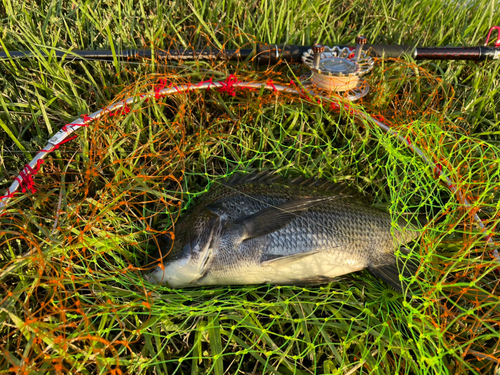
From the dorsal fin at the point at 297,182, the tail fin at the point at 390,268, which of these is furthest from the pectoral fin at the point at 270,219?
the tail fin at the point at 390,268

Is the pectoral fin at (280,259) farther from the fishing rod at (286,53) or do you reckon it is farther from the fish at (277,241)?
the fishing rod at (286,53)

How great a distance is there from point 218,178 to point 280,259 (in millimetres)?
1082

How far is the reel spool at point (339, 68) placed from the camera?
2.80 m

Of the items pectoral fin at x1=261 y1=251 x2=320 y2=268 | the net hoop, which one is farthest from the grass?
pectoral fin at x1=261 y1=251 x2=320 y2=268

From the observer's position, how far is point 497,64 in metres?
3.45

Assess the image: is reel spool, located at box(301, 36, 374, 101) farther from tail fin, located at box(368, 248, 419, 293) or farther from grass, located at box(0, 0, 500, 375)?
tail fin, located at box(368, 248, 419, 293)

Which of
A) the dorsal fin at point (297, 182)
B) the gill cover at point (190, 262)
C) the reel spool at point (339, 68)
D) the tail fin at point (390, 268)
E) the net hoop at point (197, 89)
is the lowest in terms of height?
the tail fin at point (390, 268)

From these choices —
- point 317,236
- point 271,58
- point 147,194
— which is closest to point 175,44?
point 271,58

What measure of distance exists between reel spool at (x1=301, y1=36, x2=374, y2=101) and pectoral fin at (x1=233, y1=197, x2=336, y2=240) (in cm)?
118

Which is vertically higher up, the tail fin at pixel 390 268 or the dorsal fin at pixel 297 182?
the dorsal fin at pixel 297 182

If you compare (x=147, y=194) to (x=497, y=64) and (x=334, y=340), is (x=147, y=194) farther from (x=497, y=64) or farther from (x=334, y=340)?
(x=497, y=64)

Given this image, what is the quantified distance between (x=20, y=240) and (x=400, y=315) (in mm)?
2730

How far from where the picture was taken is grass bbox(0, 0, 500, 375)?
1982 mm

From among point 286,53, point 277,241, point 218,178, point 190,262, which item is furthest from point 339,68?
point 190,262
